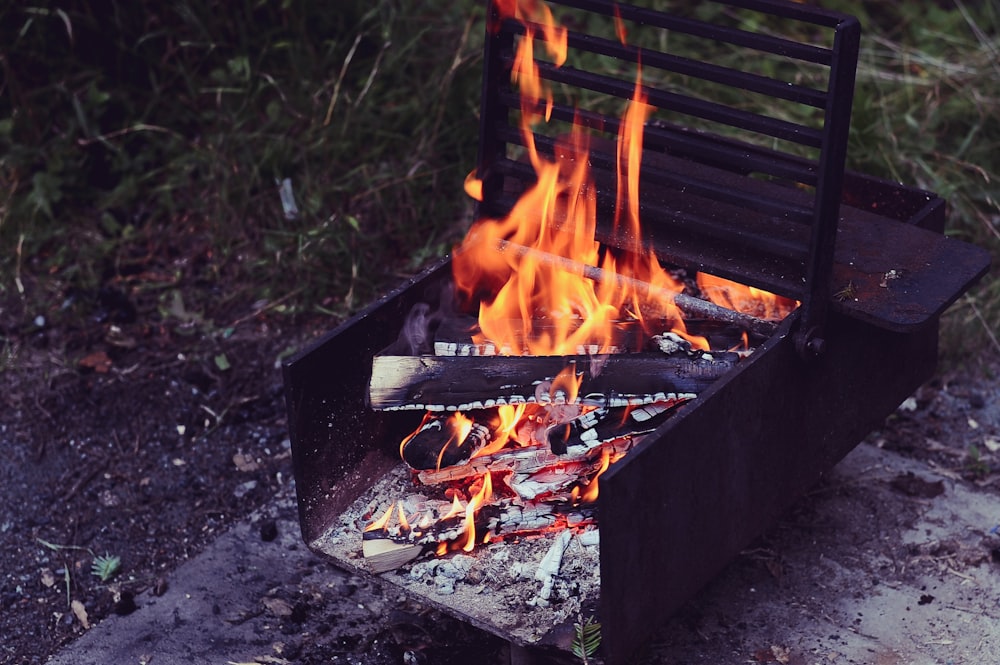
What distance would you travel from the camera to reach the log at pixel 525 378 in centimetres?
280

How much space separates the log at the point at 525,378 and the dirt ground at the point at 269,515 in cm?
65

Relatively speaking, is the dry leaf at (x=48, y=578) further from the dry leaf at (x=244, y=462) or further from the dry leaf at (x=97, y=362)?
the dry leaf at (x=97, y=362)

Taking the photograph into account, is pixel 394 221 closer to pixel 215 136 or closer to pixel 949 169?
pixel 215 136

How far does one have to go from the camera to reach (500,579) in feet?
9.08

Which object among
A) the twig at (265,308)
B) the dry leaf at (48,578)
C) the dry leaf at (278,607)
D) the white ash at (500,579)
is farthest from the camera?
the twig at (265,308)

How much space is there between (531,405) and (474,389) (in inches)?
8.7

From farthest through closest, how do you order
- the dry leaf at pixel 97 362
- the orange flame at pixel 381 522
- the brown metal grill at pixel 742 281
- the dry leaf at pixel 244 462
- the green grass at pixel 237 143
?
the green grass at pixel 237 143 < the dry leaf at pixel 97 362 < the dry leaf at pixel 244 462 < the orange flame at pixel 381 522 < the brown metal grill at pixel 742 281

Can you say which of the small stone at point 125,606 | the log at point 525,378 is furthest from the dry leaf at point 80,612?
the log at point 525,378

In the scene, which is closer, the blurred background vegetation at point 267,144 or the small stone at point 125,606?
the small stone at point 125,606

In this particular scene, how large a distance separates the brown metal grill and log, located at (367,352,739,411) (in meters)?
0.13

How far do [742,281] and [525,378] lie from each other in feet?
1.79

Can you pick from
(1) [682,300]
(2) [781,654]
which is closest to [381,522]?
(1) [682,300]

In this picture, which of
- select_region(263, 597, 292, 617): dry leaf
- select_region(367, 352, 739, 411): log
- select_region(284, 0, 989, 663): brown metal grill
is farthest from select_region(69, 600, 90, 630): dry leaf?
select_region(367, 352, 739, 411): log

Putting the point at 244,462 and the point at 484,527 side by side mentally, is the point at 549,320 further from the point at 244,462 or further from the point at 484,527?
the point at 244,462
